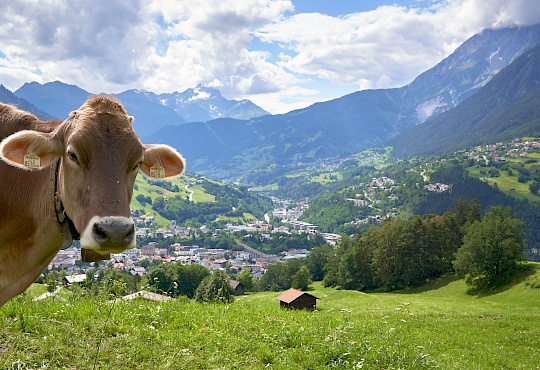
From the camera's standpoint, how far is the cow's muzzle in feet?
10.4

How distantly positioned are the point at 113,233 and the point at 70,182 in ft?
2.68

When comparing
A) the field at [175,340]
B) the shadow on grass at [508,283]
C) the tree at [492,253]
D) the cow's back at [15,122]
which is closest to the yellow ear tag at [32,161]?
the cow's back at [15,122]

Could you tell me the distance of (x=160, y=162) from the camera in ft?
14.4

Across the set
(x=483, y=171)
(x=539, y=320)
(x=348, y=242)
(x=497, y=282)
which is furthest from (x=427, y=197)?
(x=539, y=320)

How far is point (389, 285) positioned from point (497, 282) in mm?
17590

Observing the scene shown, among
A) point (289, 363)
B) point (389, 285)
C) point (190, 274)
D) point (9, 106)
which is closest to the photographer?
point (9, 106)

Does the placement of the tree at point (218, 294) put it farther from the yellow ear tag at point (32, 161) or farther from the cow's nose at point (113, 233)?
the cow's nose at point (113, 233)

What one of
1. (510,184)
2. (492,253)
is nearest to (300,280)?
(492,253)

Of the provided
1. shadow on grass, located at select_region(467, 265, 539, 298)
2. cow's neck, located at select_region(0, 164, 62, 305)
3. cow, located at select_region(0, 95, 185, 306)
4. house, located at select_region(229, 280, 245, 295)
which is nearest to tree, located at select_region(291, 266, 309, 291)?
house, located at select_region(229, 280, 245, 295)

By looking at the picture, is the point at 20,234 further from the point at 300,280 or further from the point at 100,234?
the point at 300,280

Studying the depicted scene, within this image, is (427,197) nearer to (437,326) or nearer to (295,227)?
(295,227)

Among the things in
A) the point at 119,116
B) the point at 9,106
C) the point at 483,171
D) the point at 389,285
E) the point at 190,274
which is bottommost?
the point at 389,285

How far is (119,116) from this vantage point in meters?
3.85

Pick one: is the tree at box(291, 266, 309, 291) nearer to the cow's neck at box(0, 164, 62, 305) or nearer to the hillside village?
the hillside village
